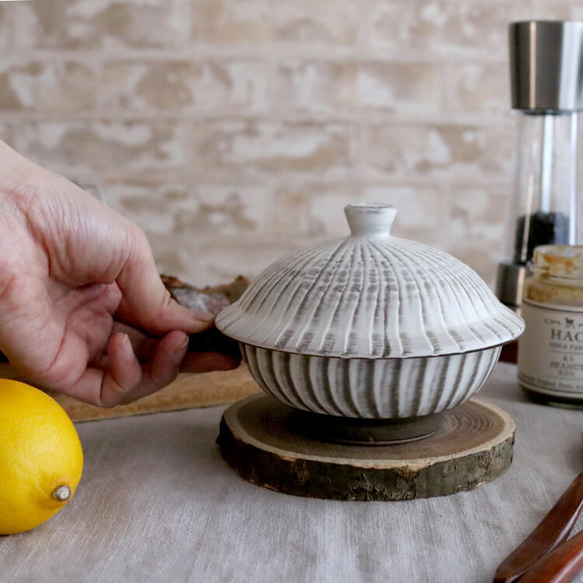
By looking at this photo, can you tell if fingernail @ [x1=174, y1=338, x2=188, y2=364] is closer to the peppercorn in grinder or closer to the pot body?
the pot body

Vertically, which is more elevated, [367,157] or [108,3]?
[108,3]

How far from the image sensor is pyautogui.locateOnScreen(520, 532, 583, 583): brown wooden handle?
1.43ft

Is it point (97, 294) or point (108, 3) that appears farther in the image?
point (108, 3)

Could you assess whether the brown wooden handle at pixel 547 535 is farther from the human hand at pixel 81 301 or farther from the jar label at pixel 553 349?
the human hand at pixel 81 301

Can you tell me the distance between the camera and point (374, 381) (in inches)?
21.7

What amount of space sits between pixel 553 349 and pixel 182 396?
380 millimetres

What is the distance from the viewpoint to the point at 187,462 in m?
0.65

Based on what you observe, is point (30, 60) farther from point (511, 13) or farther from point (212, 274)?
point (511, 13)

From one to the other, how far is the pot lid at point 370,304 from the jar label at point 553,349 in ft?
0.52

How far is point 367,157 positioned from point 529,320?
764 mm

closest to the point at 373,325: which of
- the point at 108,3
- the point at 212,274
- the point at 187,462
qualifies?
the point at 187,462

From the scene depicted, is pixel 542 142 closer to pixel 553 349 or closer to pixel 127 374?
pixel 553 349

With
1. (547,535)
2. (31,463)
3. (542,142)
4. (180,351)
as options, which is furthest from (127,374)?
(542,142)

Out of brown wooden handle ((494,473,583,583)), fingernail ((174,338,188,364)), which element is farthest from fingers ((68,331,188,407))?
brown wooden handle ((494,473,583,583))
